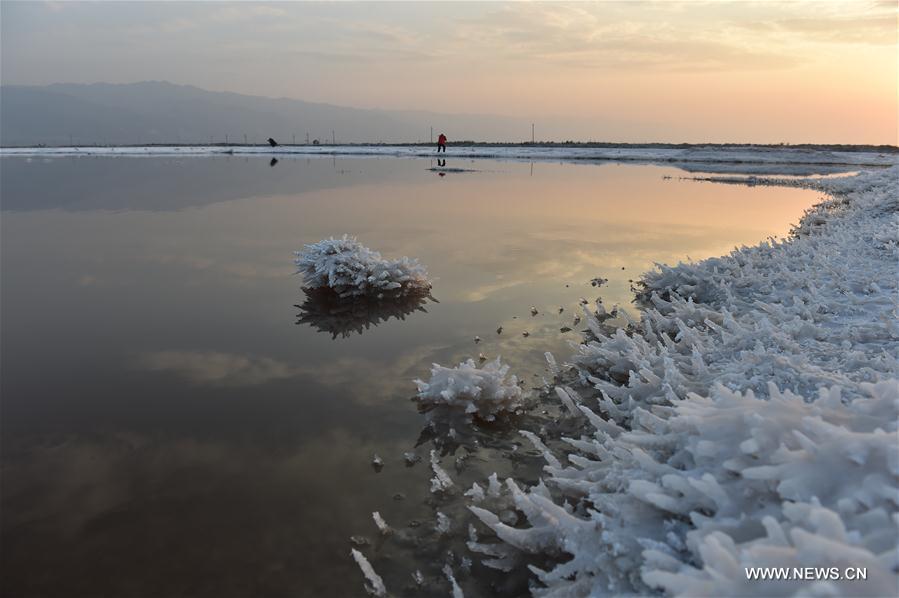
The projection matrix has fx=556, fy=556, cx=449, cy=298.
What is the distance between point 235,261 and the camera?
1094cm

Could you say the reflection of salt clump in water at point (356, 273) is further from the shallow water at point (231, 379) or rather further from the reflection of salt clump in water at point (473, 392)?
the reflection of salt clump in water at point (473, 392)

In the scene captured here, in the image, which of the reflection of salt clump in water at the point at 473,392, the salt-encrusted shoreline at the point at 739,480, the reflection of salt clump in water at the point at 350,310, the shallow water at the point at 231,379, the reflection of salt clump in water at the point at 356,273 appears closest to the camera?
the salt-encrusted shoreline at the point at 739,480

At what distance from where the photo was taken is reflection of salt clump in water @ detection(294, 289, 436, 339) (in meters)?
7.59

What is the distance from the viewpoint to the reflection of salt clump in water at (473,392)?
16.7 feet

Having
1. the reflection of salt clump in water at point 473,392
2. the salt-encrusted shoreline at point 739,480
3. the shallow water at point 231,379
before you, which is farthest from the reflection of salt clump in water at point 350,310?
the salt-encrusted shoreline at point 739,480

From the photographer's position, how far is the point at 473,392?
509 cm

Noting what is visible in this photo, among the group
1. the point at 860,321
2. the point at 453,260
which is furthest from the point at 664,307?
the point at 453,260

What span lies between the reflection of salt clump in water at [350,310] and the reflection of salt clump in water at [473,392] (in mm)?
2333

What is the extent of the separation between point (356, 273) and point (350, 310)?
0.77 meters

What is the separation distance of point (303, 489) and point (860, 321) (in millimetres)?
5054

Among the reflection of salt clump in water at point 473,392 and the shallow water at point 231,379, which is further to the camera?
the reflection of salt clump in water at point 473,392

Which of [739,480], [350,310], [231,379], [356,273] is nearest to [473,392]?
[231,379]

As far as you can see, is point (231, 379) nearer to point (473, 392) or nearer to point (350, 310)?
point (473, 392)

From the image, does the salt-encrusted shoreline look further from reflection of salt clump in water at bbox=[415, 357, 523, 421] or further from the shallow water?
the shallow water
